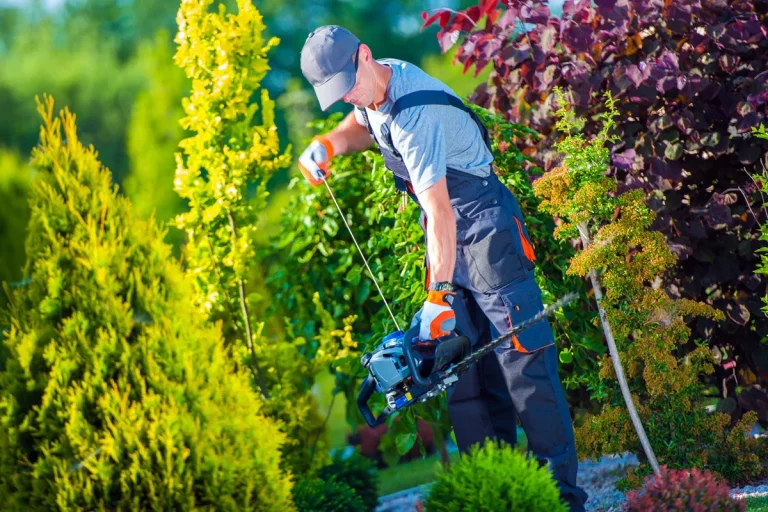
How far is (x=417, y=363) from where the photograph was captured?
331 centimetres

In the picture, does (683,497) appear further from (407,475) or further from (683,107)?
(407,475)

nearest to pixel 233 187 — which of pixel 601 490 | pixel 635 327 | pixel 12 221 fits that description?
pixel 635 327

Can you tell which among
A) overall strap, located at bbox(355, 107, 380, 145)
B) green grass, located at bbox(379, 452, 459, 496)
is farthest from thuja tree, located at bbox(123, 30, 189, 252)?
Answer: overall strap, located at bbox(355, 107, 380, 145)

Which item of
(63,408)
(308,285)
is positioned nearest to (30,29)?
(308,285)

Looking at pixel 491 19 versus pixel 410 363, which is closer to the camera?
pixel 410 363

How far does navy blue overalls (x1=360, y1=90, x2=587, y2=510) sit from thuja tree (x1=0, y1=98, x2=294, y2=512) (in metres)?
1.00

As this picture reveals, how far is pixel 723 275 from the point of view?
440 cm

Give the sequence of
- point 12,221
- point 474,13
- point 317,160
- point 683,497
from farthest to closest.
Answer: point 12,221 → point 474,13 → point 317,160 → point 683,497

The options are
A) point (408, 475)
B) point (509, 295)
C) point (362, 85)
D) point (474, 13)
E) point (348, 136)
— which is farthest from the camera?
point (408, 475)

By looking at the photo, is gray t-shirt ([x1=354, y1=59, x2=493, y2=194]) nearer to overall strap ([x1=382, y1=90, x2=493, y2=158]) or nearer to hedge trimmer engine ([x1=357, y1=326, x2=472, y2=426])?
overall strap ([x1=382, y1=90, x2=493, y2=158])

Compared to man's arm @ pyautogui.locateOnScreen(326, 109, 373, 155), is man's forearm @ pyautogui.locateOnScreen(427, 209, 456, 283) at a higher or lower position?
lower

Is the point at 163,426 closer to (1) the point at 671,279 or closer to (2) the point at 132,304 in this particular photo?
(2) the point at 132,304

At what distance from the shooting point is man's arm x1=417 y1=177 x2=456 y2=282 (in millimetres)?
3287

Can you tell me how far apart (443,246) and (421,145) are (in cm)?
38
